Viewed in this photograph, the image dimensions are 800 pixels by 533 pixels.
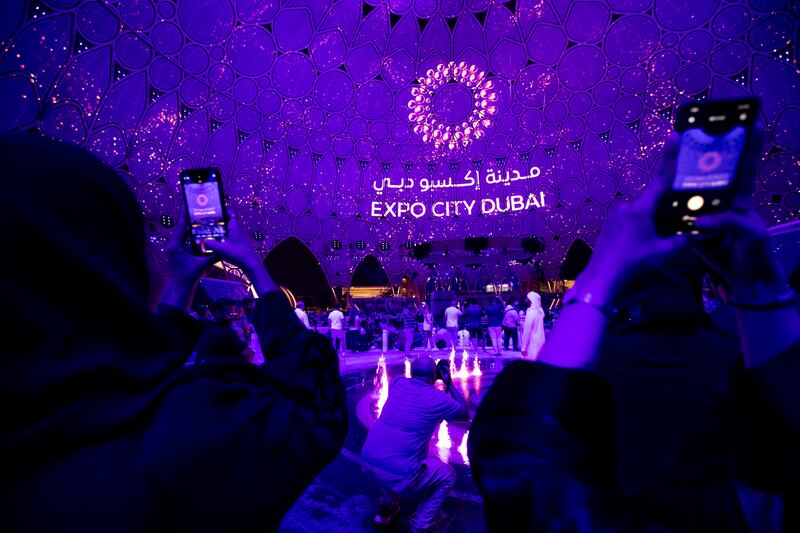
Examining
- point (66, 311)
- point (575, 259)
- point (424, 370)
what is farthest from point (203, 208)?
point (575, 259)

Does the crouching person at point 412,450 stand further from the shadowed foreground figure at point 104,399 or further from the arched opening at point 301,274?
the arched opening at point 301,274

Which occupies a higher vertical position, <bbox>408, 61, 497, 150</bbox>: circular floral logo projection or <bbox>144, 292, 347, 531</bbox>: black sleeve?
<bbox>408, 61, 497, 150</bbox>: circular floral logo projection

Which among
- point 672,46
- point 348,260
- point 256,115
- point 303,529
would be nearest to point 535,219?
point 672,46

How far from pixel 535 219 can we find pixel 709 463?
22501 mm

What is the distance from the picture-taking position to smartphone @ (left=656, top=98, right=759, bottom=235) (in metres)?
0.77

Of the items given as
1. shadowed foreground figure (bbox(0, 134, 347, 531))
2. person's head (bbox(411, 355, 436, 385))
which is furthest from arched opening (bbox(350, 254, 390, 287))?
shadowed foreground figure (bbox(0, 134, 347, 531))

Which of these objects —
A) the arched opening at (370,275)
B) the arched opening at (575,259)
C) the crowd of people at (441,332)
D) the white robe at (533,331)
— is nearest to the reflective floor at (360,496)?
the white robe at (533,331)

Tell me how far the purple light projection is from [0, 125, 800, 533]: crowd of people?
16.4m

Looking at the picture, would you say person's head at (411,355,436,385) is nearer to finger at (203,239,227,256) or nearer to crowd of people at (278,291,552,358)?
finger at (203,239,227,256)

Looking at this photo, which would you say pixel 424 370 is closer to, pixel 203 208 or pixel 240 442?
pixel 203 208

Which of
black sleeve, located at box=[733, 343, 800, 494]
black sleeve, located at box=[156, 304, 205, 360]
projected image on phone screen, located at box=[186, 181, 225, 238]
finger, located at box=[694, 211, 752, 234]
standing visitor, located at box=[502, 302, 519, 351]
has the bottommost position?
standing visitor, located at box=[502, 302, 519, 351]

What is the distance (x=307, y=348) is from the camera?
4.08ft

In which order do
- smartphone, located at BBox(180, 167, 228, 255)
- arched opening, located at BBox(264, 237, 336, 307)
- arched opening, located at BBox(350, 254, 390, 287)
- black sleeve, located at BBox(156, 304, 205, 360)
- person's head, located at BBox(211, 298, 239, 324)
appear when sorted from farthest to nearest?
arched opening, located at BBox(350, 254, 390, 287), arched opening, located at BBox(264, 237, 336, 307), person's head, located at BBox(211, 298, 239, 324), smartphone, located at BBox(180, 167, 228, 255), black sleeve, located at BBox(156, 304, 205, 360)

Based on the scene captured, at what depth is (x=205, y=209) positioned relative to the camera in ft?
5.37
